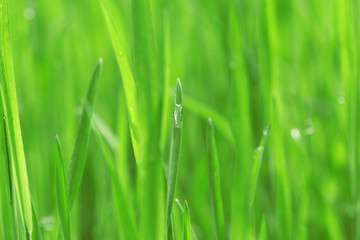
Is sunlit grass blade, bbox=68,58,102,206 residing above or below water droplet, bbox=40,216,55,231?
above

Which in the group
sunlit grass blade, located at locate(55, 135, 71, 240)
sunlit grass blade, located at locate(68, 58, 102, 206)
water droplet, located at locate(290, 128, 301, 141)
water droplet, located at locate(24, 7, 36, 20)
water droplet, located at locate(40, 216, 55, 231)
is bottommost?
water droplet, located at locate(40, 216, 55, 231)

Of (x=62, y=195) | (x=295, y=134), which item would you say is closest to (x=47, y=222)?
(x=62, y=195)

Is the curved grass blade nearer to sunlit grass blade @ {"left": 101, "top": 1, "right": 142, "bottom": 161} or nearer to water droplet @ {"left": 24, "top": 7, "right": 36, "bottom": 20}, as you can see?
sunlit grass blade @ {"left": 101, "top": 1, "right": 142, "bottom": 161}

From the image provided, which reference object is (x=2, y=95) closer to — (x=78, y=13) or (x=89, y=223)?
(x=89, y=223)

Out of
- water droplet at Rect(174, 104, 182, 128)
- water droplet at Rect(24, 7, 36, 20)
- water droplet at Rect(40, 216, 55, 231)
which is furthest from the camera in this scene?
water droplet at Rect(24, 7, 36, 20)

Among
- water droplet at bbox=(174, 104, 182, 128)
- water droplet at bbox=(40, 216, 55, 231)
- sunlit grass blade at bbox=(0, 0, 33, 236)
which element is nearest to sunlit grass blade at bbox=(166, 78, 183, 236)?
water droplet at bbox=(174, 104, 182, 128)

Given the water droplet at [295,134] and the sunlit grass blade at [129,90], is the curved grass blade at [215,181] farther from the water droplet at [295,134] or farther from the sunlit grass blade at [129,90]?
the water droplet at [295,134]

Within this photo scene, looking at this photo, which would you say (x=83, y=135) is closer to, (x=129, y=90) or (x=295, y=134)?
(x=129, y=90)
